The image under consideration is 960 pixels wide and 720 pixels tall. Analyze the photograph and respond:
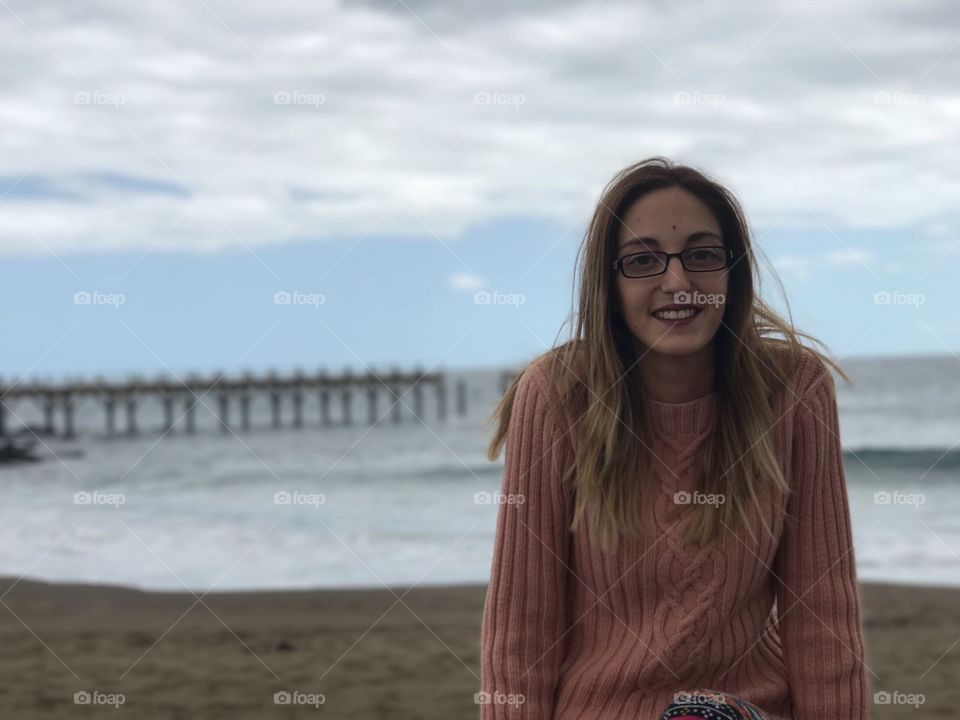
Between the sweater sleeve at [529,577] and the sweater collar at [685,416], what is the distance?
204 mm

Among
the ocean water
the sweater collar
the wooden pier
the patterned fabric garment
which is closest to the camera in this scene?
the patterned fabric garment

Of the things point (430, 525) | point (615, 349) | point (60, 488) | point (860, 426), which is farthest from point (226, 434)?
point (615, 349)

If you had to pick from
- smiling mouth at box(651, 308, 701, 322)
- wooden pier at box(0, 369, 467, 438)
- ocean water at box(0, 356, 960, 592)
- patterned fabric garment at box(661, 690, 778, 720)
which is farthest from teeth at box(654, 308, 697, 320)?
wooden pier at box(0, 369, 467, 438)

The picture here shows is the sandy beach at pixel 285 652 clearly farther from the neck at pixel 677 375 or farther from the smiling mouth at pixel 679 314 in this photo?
the smiling mouth at pixel 679 314

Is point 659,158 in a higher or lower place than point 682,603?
higher

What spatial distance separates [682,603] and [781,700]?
0.30 meters

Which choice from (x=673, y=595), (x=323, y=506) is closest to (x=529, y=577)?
(x=673, y=595)

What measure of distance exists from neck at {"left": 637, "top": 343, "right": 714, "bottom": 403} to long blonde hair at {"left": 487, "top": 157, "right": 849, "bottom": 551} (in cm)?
2

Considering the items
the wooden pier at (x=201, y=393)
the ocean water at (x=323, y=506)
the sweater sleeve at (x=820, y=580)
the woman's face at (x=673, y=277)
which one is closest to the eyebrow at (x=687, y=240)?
the woman's face at (x=673, y=277)

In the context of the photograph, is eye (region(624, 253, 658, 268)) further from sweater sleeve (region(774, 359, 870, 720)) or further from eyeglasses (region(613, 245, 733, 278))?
sweater sleeve (region(774, 359, 870, 720))

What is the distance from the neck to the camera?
231 centimetres

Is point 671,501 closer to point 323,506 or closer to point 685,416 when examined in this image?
point 685,416

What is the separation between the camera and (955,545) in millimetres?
10406

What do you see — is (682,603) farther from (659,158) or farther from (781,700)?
(659,158)
